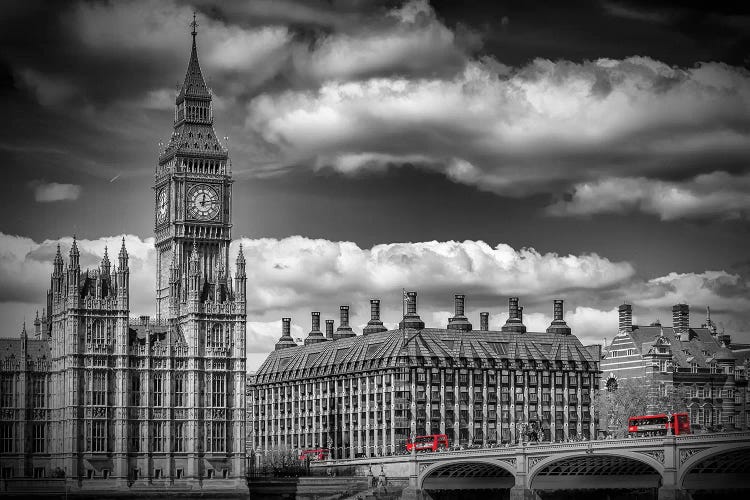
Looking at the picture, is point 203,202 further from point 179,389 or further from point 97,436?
point 97,436

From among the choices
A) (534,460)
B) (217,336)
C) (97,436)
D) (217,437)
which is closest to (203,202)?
(217,336)

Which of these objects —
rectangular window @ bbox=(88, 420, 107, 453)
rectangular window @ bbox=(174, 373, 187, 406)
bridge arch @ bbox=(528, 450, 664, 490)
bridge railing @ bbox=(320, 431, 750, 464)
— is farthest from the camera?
rectangular window @ bbox=(174, 373, 187, 406)

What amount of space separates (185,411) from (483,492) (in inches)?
1384

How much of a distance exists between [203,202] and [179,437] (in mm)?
34821

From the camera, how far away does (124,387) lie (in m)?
174

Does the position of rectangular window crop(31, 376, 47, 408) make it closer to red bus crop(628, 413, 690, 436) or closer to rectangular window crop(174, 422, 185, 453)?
rectangular window crop(174, 422, 185, 453)

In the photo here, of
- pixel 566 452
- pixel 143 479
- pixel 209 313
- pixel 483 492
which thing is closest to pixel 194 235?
pixel 209 313

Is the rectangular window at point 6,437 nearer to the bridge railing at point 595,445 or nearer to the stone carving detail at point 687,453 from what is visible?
the bridge railing at point 595,445

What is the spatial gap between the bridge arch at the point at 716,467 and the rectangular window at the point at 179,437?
6240 cm

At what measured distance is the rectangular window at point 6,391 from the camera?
173000mm

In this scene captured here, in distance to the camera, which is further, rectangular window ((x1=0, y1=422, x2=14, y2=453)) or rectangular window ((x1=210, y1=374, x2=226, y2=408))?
rectangular window ((x1=210, y1=374, x2=226, y2=408))

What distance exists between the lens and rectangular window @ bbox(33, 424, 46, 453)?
573ft

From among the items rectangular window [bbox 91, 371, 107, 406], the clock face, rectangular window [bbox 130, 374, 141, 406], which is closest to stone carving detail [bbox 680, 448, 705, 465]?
rectangular window [bbox 130, 374, 141, 406]

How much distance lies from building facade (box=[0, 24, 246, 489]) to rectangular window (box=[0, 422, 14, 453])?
0.11m
